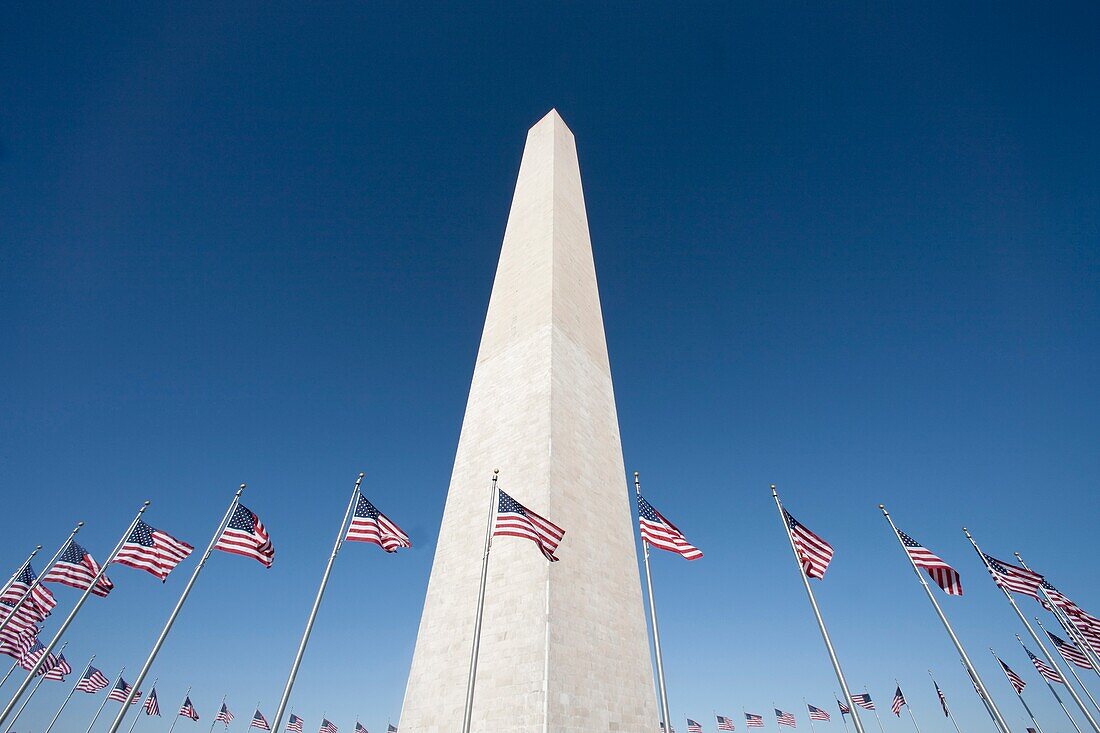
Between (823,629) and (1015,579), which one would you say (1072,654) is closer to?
(1015,579)

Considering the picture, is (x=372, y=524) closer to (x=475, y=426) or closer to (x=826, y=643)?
(x=475, y=426)

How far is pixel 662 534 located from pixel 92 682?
92.4 ft

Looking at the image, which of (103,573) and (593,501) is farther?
(593,501)

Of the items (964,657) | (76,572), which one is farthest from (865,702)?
(76,572)

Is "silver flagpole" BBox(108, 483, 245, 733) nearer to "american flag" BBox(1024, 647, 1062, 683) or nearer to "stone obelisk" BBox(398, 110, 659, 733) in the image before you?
"stone obelisk" BBox(398, 110, 659, 733)

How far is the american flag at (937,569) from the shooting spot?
42.8 feet

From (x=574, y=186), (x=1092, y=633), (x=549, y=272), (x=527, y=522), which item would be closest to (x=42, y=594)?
(x=527, y=522)

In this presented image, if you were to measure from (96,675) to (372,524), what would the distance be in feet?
77.8

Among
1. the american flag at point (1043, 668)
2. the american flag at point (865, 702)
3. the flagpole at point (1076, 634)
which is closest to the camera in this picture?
the flagpole at point (1076, 634)

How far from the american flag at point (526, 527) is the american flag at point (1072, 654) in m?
22.5

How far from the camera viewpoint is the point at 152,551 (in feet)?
43.8

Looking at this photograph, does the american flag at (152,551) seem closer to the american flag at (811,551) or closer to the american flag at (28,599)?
the american flag at (28,599)

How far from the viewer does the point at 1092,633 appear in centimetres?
1745

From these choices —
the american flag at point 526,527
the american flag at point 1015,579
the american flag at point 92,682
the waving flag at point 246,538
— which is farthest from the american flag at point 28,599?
the american flag at point 1015,579
